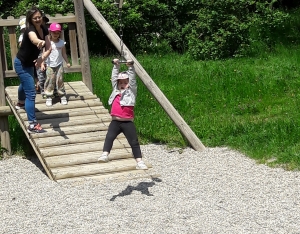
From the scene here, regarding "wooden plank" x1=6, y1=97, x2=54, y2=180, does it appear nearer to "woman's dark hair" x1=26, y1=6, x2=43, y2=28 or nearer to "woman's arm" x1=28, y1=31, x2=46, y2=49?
"woman's arm" x1=28, y1=31, x2=46, y2=49

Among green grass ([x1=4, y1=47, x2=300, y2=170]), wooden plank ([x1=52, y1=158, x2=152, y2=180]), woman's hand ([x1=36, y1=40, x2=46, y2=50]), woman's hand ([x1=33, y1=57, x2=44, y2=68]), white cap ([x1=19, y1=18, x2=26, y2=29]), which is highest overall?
woman's hand ([x1=36, y1=40, x2=46, y2=50])

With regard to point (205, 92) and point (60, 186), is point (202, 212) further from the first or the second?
point (205, 92)

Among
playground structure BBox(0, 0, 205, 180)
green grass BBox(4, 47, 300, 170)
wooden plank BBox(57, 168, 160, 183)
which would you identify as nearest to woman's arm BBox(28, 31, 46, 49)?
playground structure BBox(0, 0, 205, 180)

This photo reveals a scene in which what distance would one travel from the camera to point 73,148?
8.26 meters

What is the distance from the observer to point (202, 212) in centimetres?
652

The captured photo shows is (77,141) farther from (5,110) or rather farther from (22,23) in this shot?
(22,23)

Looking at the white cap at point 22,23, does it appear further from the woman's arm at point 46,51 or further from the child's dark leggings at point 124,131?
the child's dark leggings at point 124,131

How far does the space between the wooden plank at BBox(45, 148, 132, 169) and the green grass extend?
1.77 meters

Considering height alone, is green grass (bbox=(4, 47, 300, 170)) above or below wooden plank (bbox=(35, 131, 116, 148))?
below

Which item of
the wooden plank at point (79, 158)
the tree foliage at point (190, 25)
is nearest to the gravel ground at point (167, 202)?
the wooden plank at point (79, 158)

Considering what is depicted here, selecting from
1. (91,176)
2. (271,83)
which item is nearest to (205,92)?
(271,83)

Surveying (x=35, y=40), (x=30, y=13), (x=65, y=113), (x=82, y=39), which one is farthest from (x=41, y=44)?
(x=82, y=39)

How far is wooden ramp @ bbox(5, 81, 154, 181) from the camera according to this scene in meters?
7.77

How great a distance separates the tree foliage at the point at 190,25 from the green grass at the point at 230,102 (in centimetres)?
68
